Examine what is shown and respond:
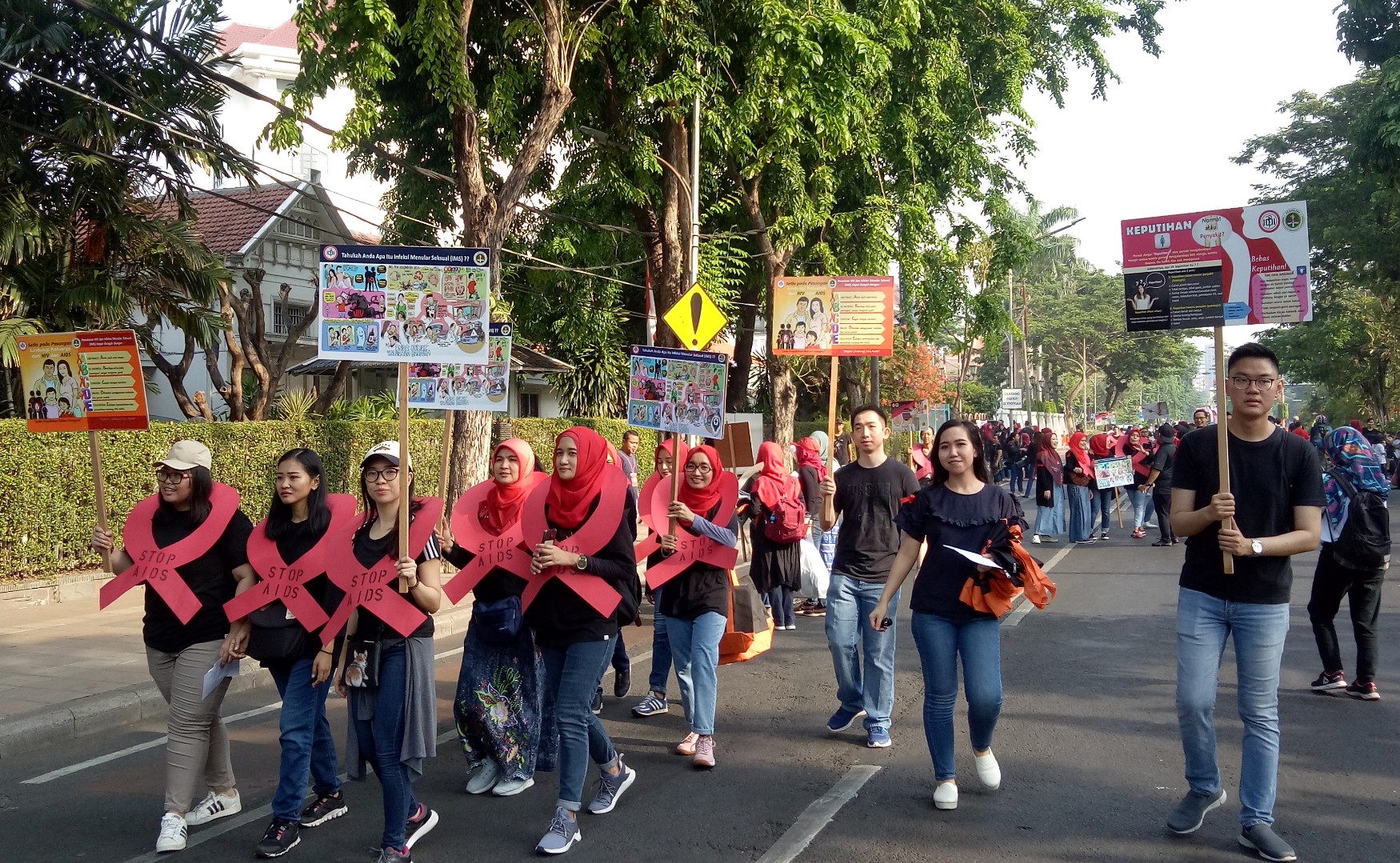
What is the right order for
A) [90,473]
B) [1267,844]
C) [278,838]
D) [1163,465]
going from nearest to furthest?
[1267,844] → [278,838] → [90,473] → [1163,465]

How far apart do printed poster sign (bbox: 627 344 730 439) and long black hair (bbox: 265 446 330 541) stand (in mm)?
2612

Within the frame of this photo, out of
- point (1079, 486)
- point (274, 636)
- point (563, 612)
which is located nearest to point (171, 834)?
point (274, 636)

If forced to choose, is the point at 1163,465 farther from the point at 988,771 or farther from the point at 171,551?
the point at 171,551

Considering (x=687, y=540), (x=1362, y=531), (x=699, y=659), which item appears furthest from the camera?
(x=1362, y=531)

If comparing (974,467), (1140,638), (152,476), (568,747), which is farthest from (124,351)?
(1140,638)

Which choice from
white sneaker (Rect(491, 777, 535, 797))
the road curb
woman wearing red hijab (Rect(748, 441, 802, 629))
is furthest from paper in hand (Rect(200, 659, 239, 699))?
woman wearing red hijab (Rect(748, 441, 802, 629))

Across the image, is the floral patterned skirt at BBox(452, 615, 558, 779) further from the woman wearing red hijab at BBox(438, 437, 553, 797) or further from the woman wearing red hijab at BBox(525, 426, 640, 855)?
the woman wearing red hijab at BBox(525, 426, 640, 855)

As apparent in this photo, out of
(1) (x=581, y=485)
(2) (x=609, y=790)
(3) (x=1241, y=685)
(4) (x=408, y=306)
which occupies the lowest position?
(2) (x=609, y=790)

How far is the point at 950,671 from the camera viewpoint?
5.48 metres

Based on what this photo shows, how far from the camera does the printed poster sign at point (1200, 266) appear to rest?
5.84 m

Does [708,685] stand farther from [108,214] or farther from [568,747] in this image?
[108,214]

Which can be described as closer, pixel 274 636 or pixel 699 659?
pixel 274 636

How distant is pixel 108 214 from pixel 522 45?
18.3 ft

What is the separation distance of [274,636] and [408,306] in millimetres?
1548
